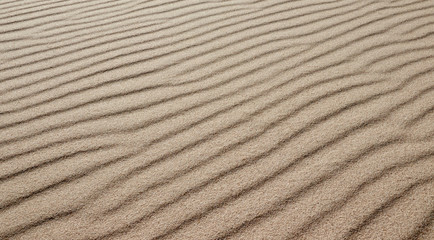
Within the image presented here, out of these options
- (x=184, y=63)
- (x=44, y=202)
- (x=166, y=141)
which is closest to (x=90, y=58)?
(x=184, y=63)

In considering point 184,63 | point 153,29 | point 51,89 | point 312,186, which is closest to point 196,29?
point 153,29

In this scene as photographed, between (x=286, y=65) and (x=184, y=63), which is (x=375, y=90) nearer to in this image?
(x=286, y=65)

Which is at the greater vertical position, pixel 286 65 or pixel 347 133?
pixel 286 65

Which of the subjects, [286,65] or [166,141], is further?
[286,65]

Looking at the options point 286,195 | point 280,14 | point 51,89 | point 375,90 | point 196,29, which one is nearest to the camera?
point 286,195

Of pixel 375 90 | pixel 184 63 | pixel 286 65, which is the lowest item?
pixel 375 90

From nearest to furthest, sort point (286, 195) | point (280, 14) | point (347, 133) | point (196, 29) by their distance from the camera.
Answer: point (286, 195), point (347, 133), point (196, 29), point (280, 14)
